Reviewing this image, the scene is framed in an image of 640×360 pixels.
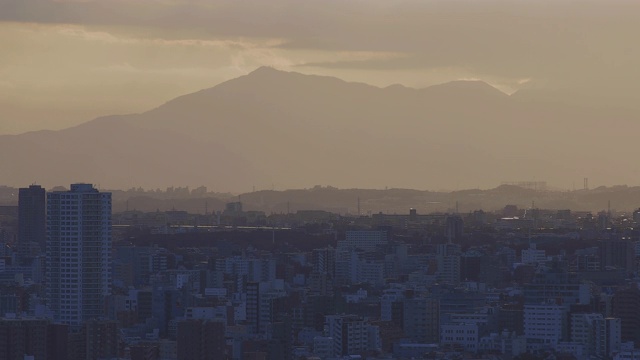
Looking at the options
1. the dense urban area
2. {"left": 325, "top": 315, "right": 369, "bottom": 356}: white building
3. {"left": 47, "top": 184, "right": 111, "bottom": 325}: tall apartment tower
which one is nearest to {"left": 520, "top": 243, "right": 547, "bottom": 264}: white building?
the dense urban area

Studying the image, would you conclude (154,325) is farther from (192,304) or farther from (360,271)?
(360,271)

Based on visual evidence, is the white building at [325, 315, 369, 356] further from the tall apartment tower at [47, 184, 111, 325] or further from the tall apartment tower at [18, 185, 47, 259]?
the tall apartment tower at [18, 185, 47, 259]

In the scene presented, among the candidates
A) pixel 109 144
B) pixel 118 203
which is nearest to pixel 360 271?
pixel 118 203

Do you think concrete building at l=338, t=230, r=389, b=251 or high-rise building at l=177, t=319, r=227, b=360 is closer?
high-rise building at l=177, t=319, r=227, b=360

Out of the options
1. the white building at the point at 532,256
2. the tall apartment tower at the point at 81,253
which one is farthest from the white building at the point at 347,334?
the white building at the point at 532,256

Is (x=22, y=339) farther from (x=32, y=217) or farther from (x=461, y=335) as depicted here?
(x=32, y=217)

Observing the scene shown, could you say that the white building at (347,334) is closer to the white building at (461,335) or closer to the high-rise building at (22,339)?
the white building at (461,335)

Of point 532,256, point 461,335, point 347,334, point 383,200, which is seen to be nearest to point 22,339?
point 347,334
